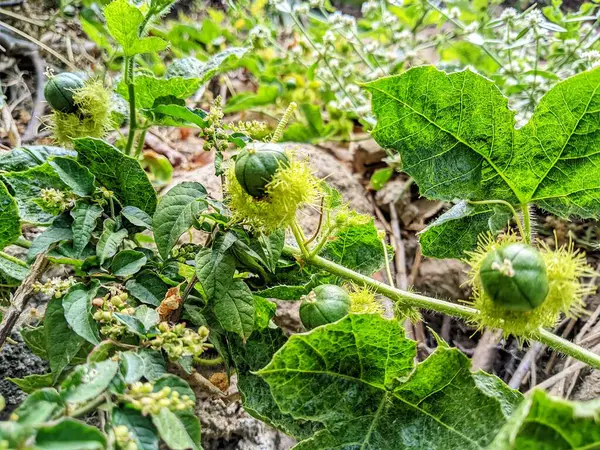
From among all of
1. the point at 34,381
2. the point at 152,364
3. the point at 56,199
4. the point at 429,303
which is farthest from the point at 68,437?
the point at 429,303

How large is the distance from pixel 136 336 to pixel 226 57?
596 mm

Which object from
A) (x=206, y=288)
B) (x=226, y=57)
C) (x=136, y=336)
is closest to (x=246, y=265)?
(x=206, y=288)

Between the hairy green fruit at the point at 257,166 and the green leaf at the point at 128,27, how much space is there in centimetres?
30

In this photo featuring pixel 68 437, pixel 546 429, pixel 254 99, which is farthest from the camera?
pixel 254 99

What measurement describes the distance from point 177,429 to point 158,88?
0.68m

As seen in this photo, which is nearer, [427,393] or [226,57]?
[427,393]

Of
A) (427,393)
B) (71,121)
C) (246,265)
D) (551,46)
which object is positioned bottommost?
(427,393)

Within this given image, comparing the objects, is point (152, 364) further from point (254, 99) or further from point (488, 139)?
point (254, 99)

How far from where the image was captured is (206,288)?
891 millimetres

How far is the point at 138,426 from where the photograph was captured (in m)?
0.68

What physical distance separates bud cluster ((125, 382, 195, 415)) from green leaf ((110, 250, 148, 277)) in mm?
255

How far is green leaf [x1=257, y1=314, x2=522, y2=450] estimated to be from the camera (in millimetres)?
869

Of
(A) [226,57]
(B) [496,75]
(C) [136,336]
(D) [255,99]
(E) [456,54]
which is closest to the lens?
(C) [136,336]

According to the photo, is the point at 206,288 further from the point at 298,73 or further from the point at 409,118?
the point at 298,73
